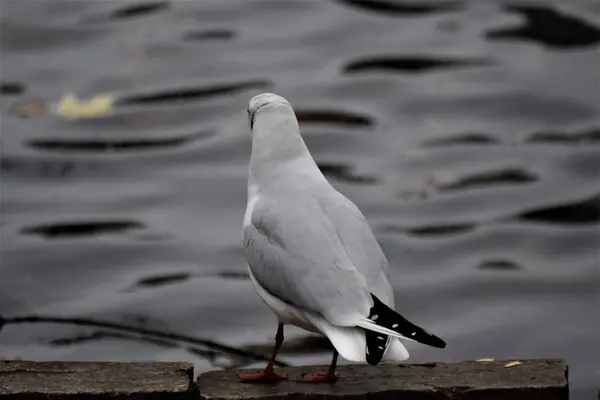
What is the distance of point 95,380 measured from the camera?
3.71 meters

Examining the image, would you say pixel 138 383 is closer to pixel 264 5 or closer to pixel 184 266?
pixel 184 266

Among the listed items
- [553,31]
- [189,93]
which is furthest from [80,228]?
[553,31]

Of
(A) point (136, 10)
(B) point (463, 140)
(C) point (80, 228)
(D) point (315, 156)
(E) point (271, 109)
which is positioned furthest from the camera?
(A) point (136, 10)

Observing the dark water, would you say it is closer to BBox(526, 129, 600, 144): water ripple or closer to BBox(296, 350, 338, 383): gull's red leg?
BBox(526, 129, 600, 144): water ripple

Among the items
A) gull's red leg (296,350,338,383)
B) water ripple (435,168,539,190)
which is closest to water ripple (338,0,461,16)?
water ripple (435,168,539,190)

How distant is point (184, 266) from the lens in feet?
21.4

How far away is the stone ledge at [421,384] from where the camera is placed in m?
3.61

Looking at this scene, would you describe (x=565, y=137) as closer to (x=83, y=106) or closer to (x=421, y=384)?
(x=83, y=106)

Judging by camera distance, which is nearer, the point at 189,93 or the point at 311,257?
the point at 311,257

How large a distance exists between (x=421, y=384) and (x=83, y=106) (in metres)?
5.25

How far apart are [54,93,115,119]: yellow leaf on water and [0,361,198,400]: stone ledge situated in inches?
183

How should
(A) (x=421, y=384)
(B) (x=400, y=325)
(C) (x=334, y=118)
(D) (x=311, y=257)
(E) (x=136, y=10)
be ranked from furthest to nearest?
(E) (x=136, y=10)
(C) (x=334, y=118)
(A) (x=421, y=384)
(D) (x=311, y=257)
(B) (x=400, y=325)

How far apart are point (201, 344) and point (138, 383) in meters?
2.14

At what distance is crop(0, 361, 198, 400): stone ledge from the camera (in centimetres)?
361
